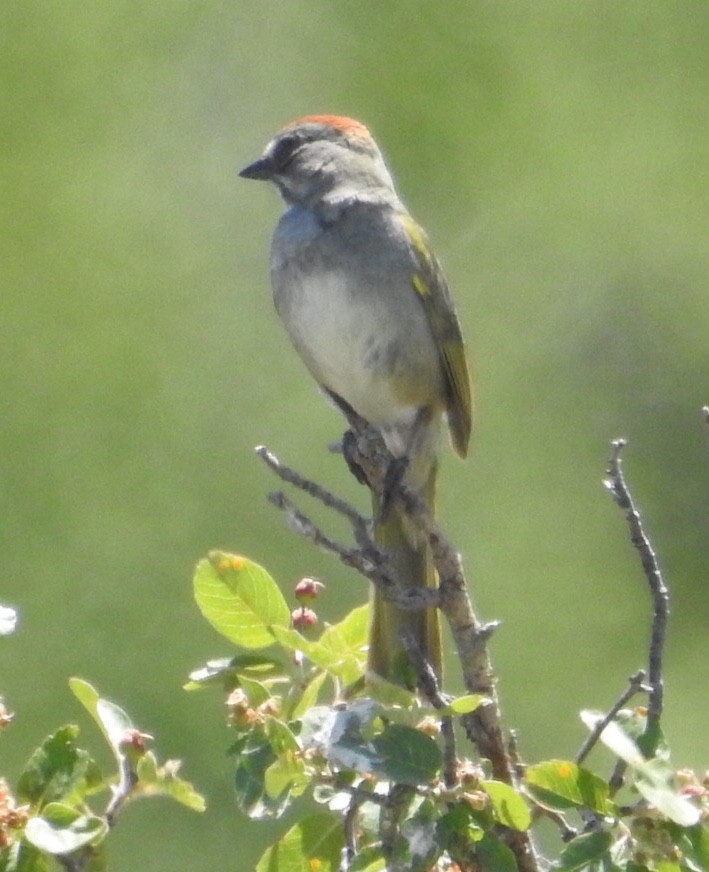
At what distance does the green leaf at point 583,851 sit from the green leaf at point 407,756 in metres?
0.21

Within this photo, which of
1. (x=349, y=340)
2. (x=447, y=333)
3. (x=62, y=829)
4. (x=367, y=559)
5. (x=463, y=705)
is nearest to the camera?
(x=62, y=829)

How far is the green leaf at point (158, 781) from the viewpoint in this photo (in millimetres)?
2342

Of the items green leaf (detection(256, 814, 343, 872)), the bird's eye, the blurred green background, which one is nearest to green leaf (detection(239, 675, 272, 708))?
green leaf (detection(256, 814, 343, 872))

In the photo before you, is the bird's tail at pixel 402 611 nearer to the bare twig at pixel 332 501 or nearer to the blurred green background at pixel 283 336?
the bare twig at pixel 332 501

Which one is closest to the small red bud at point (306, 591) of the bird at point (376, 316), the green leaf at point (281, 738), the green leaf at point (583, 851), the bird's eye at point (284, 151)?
the green leaf at point (281, 738)

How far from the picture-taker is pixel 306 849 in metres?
2.54

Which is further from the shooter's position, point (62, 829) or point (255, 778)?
point (255, 778)

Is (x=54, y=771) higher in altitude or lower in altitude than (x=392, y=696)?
lower

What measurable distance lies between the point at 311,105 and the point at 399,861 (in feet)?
30.1

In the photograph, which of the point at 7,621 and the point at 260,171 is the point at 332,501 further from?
the point at 260,171

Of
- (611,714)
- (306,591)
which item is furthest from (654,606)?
(306,591)

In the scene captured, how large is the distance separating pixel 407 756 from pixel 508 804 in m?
0.14

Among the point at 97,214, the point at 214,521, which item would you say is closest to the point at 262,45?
the point at 97,214

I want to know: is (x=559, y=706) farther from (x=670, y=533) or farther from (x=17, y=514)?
(x=17, y=514)
